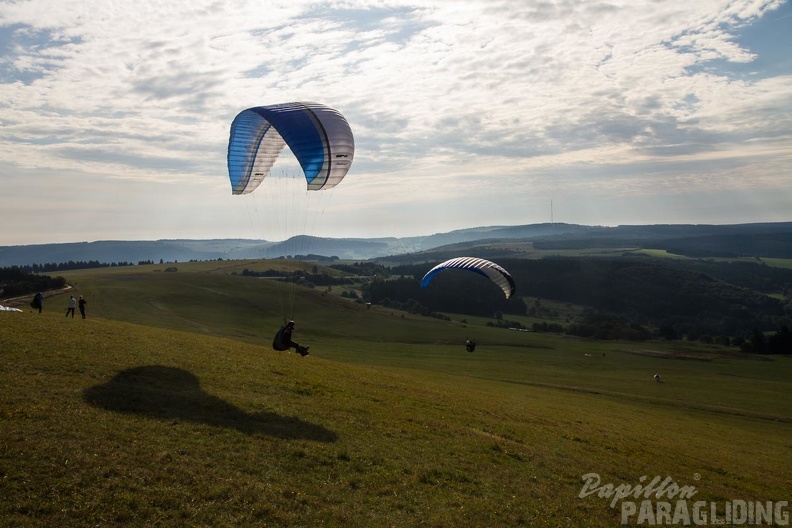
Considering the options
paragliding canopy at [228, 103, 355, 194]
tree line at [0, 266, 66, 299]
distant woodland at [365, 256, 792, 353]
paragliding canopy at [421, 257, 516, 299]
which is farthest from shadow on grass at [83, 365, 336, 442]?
distant woodland at [365, 256, 792, 353]

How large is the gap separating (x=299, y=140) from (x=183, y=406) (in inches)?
465

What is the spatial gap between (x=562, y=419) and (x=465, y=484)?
13805 mm

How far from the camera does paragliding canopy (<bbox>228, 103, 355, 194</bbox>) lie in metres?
22.7

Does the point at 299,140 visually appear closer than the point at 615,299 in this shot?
Yes

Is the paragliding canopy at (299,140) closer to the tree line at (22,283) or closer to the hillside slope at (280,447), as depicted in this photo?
the hillside slope at (280,447)

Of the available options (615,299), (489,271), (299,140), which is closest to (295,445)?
(299,140)

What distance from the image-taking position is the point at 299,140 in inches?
897

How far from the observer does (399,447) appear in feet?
54.7

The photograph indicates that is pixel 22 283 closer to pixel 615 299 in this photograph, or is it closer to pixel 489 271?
pixel 489 271

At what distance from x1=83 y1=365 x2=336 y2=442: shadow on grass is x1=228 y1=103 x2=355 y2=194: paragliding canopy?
10.6 m

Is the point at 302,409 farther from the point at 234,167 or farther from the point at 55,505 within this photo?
the point at 234,167

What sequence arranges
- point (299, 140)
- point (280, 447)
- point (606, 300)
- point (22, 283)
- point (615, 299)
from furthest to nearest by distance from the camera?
point (606, 300), point (615, 299), point (22, 283), point (299, 140), point (280, 447)

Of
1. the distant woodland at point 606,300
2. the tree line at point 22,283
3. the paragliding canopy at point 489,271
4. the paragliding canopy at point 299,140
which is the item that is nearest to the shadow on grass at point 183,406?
the paragliding canopy at point 299,140

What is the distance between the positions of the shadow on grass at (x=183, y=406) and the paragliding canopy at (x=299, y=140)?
10.6 meters
